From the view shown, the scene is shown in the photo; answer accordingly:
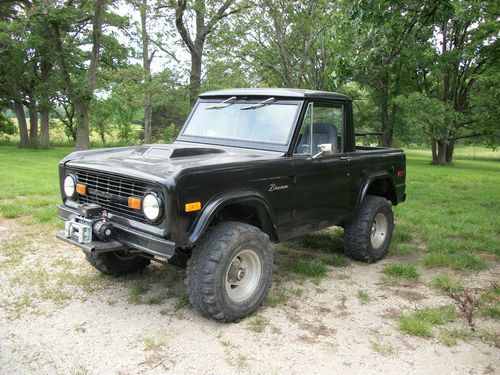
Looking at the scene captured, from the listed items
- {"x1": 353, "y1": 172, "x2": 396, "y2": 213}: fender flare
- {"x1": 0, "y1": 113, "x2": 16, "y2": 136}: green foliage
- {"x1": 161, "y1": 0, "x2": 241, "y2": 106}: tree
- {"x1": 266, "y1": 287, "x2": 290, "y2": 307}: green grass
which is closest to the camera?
{"x1": 266, "y1": 287, "x2": 290, "y2": 307}: green grass

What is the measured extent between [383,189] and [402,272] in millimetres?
1341

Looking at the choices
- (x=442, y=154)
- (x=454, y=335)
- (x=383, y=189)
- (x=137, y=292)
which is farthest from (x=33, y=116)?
(x=454, y=335)

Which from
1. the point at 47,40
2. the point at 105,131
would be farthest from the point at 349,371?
the point at 105,131

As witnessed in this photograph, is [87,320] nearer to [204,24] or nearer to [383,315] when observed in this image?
[383,315]

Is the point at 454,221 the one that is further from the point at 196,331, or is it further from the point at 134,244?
the point at 134,244

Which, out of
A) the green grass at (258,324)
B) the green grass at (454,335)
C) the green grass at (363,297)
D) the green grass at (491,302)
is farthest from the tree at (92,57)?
the green grass at (454,335)

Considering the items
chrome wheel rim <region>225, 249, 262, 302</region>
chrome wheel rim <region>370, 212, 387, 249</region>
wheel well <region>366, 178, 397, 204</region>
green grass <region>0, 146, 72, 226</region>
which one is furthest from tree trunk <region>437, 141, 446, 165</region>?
chrome wheel rim <region>225, 249, 262, 302</region>

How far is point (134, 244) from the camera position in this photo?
3496 mm

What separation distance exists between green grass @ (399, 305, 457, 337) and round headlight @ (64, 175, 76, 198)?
3100mm

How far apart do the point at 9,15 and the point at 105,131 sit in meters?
14.8

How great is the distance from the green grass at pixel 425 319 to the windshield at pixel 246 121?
6.21ft

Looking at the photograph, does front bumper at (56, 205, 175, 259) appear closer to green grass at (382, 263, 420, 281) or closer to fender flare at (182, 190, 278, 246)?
fender flare at (182, 190, 278, 246)

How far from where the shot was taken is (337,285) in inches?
184

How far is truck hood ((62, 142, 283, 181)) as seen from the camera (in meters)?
3.48
